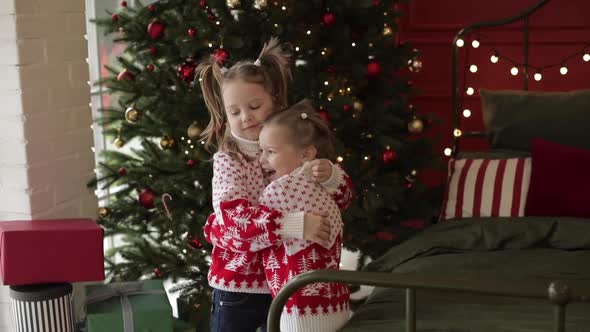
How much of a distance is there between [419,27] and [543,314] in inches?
84.9

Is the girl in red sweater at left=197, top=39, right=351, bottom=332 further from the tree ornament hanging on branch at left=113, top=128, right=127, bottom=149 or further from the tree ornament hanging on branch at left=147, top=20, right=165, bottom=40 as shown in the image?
the tree ornament hanging on branch at left=113, top=128, right=127, bottom=149

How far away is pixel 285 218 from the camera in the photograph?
6.40 feet

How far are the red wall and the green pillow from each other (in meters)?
0.52

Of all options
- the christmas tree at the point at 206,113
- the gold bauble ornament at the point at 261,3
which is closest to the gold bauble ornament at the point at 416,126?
the christmas tree at the point at 206,113

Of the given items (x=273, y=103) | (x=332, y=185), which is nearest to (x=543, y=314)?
(x=332, y=185)

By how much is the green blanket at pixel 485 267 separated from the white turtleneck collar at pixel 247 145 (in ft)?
1.65

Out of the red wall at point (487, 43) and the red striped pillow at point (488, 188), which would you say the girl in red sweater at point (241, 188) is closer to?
the red striped pillow at point (488, 188)

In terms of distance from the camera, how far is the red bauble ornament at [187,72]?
10.0 ft

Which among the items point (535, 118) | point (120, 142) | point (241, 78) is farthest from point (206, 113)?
point (535, 118)

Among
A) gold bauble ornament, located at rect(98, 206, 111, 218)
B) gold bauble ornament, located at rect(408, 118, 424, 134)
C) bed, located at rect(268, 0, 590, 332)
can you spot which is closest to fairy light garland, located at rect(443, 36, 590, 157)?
bed, located at rect(268, 0, 590, 332)

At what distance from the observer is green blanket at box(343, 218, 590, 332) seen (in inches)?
79.6

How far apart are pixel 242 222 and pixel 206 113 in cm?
118

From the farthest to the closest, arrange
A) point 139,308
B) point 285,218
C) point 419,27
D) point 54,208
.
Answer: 1. point 419,27
2. point 54,208
3. point 139,308
4. point 285,218

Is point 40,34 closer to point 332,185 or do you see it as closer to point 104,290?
point 104,290
